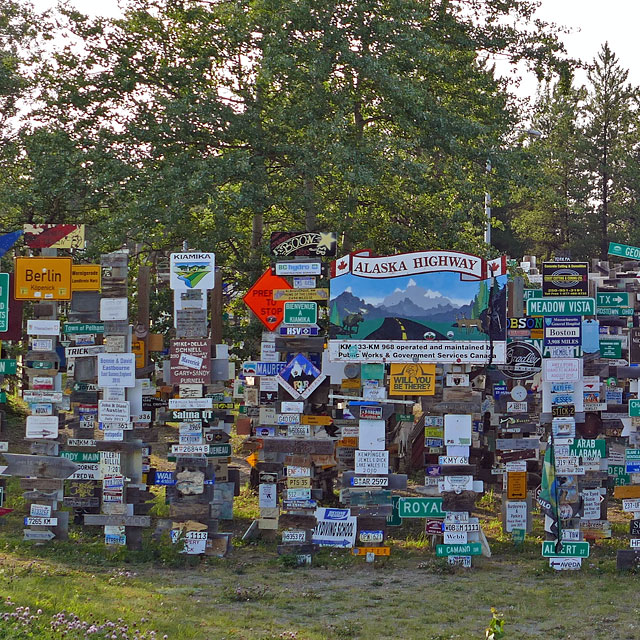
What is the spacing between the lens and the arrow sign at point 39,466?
14000 mm

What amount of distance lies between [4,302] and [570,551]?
30.7 ft

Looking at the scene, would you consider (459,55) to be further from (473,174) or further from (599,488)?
(599,488)

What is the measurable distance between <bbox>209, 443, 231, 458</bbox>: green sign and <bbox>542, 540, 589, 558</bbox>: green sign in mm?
5310

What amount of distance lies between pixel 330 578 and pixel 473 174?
932 centimetres

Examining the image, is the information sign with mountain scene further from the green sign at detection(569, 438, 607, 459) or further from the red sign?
the green sign at detection(569, 438, 607, 459)

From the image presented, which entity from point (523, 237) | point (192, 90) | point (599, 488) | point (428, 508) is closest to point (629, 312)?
point (599, 488)

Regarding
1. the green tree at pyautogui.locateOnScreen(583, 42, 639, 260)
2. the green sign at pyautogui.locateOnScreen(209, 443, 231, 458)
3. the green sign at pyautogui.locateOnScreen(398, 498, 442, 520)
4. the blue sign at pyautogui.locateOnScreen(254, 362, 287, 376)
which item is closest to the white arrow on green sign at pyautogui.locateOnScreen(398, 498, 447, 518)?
the green sign at pyautogui.locateOnScreen(398, 498, 442, 520)

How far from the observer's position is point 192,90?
17.4 meters

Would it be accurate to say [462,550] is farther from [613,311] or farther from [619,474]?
[613,311]

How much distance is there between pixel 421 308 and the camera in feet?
43.9

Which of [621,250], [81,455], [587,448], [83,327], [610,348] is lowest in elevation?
[81,455]

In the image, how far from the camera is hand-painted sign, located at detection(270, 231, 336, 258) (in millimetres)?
13820

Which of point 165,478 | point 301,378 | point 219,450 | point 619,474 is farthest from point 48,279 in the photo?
point 619,474

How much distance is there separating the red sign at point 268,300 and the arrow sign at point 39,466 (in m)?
3.71
